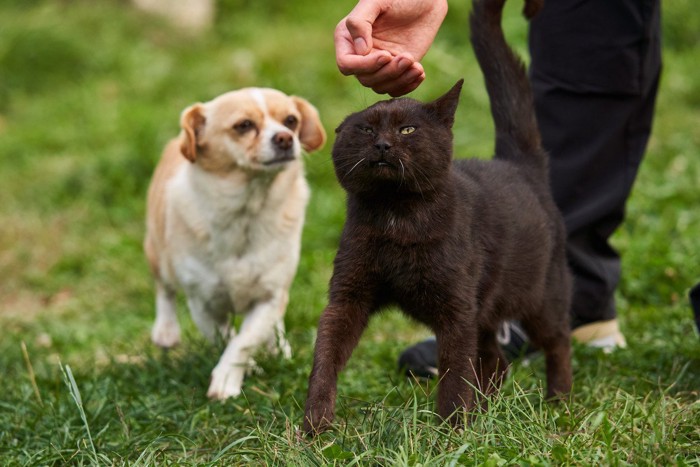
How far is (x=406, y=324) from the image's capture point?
4711 millimetres

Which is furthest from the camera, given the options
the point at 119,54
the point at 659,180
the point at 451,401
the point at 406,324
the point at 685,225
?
the point at 119,54

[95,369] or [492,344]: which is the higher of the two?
[492,344]

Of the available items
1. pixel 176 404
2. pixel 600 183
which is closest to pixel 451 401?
pixel 176 404

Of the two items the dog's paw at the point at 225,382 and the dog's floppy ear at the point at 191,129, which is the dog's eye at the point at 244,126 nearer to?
the dog's floppy ear at the point at 191,129

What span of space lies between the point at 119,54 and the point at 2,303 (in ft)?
13.7

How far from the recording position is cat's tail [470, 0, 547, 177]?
3.24m

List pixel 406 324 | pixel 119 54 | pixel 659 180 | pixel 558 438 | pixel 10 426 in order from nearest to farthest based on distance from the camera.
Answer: pixel 558 438, pixel 10 426, pixel 406 324, pixel 659 180, pixel 119 54

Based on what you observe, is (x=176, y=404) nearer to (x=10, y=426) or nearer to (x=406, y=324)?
(x=10, y=426)

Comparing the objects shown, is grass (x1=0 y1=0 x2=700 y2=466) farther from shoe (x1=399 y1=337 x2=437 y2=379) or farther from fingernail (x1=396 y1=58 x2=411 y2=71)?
fingernail (x1=396 y1=58 x2=411 y2=71)

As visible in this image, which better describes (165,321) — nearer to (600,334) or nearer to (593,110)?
(600,334)

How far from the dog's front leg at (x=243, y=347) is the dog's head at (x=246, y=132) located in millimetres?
601

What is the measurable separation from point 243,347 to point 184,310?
5.33ft

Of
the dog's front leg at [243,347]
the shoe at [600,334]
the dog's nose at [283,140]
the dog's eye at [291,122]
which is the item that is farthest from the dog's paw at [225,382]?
the shoe at [600,334]

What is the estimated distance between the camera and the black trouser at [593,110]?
3.70 meters
